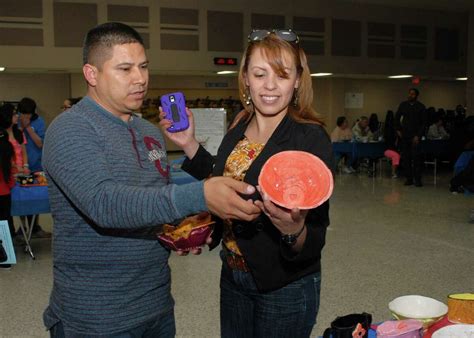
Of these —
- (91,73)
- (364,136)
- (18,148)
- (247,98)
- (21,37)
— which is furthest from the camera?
(364,136)

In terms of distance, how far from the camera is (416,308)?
1970mm

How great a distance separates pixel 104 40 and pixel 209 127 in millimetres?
4319

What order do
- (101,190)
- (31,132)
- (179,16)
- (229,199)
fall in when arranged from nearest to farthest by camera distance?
(229,199), (101,190), (31,132), (179,16)

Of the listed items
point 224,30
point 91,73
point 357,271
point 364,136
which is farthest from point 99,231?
point 224,30

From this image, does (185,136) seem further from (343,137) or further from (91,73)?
(343,137)

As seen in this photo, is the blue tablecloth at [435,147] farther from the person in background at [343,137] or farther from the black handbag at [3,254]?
the black handbag at [3,254]

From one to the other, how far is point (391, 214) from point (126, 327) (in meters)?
6.86

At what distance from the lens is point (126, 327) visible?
1587 mm

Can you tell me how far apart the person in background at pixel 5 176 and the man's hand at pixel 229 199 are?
4.69 m

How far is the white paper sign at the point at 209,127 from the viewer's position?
232 inches

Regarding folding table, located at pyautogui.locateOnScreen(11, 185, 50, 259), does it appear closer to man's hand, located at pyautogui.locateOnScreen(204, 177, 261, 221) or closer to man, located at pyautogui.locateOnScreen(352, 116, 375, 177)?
man's hand, located at pyautogui.locateOnScreen(204, 177, 261, 221)

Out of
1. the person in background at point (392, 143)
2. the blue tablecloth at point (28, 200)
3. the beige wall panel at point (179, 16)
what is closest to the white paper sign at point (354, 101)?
the person in background at point (392, 143)

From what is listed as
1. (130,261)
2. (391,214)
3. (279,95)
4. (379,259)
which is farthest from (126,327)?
(391,214)

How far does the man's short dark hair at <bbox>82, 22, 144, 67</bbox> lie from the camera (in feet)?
5.21
